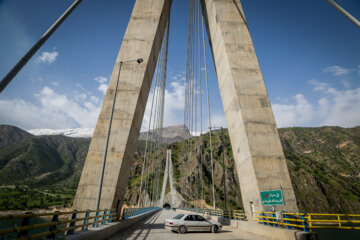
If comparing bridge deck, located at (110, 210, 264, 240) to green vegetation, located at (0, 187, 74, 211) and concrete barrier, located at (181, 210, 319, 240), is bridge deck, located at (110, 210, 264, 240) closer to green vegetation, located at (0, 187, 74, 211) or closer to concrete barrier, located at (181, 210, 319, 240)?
concrete barrier, located at (181, 210, 319, 240)

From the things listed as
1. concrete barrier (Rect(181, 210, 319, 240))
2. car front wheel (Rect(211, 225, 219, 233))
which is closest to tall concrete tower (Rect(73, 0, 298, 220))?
concrete barrier (Rect(181, 210, 319, 240))

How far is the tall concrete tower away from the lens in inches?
519

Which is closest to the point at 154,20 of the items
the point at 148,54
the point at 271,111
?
the point at 148,54

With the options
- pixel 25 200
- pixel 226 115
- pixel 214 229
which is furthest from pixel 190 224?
pixel 25 200

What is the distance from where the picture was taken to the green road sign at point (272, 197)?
10.7 m

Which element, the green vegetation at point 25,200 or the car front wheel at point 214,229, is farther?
the green vegetation at point 25,200

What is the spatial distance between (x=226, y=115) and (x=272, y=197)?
26.7ft

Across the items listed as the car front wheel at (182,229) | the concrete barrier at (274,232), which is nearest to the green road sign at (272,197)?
the concrete barrier at (274,232)

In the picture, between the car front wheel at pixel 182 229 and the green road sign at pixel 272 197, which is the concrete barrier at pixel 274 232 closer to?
the green road sign at pixel 272 197

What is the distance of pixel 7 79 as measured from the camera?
4.64 m

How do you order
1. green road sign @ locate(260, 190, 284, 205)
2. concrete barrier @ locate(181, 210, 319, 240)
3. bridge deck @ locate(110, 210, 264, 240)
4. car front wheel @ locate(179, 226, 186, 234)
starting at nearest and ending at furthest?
concrete barrier @ locate(181, 210, 319, 240) < bridge deck @ locate(110, 210, 264, 240) < green road sign @ locate(260, 190, 284, 205) < car front wheel @ locate(179, 226, 186, 234)

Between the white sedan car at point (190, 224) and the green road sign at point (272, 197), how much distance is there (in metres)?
3.26

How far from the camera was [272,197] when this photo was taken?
432 inches

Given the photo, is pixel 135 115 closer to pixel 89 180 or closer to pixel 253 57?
pixel 89 180
